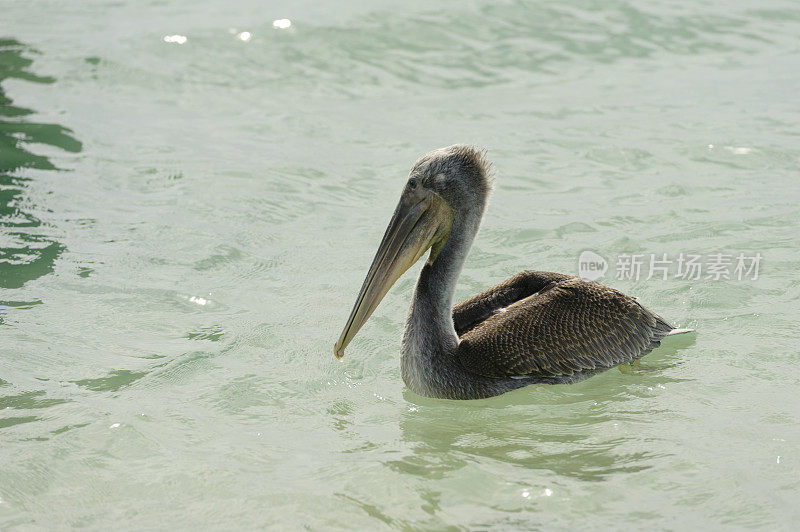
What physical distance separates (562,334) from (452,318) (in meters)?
0.64

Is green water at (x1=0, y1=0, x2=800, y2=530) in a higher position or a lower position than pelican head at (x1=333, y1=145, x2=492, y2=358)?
lower

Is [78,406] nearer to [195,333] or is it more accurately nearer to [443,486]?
[195,333]

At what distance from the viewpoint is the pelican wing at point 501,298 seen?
568 cm

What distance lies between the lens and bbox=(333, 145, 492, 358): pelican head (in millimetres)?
5195

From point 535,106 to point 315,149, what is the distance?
261 centimetres

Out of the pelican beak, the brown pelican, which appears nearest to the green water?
the brown pelican

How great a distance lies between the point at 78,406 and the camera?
5129mm

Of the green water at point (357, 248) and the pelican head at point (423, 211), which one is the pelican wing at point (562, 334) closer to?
the green water at point (357, 248)

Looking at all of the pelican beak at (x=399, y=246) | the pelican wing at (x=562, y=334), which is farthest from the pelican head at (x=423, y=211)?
the pelican wing at (x=562, y=334)

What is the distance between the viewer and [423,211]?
5.27 metres

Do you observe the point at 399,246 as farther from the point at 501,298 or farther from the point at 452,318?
the point at 501,298

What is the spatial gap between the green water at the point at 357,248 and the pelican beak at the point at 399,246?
0.51 metres

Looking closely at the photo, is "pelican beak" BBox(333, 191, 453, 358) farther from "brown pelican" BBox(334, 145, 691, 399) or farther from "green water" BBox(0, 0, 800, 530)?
"green water" BBox(0, 0, 800, 530)

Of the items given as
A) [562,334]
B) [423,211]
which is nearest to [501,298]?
[562,334]
